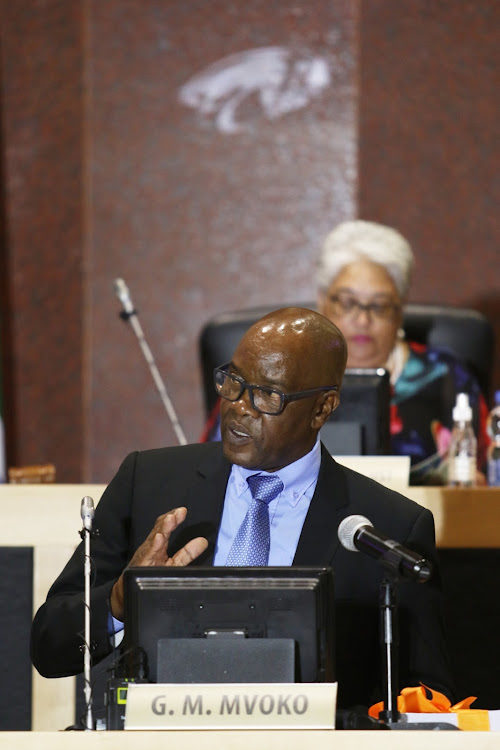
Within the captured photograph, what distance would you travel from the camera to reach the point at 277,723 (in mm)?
1631

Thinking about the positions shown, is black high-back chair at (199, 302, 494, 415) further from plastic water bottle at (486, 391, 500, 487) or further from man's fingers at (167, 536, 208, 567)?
man's fingers at (167, 536, 208, 567)

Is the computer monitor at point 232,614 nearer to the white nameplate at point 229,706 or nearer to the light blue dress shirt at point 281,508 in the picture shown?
the white nameplate at point 229,706

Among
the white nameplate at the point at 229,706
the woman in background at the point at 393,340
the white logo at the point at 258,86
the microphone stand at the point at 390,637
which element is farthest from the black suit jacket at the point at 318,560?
the white logo at the point at 258,86

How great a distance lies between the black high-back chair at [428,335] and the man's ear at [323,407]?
1538 mm

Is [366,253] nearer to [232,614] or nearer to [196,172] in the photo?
[196,172]

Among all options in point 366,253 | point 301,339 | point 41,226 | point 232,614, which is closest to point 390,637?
point 232,614

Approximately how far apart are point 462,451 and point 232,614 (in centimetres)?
156

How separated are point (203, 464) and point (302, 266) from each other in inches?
101

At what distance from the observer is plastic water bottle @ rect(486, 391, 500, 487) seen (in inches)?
127

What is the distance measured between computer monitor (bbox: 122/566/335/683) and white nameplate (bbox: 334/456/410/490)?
1014mm

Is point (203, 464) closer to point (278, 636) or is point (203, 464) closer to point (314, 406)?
point (314, 406)

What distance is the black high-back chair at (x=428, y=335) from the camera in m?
3.89

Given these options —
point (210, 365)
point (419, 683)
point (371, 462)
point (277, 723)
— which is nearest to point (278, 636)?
point (277, 723)
